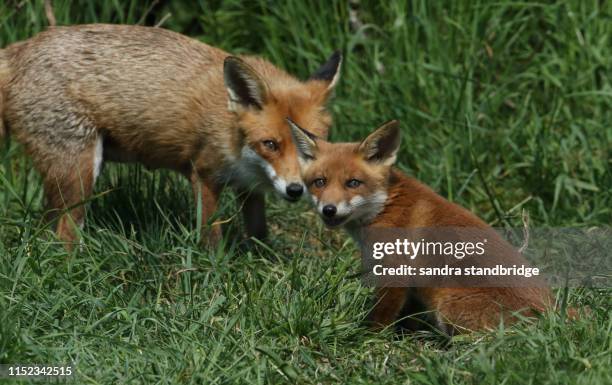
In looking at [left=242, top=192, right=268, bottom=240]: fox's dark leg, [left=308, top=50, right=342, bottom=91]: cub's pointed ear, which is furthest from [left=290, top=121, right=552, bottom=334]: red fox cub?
[left=308, top=50, right=342, bottom=91]: cub's pointed ear

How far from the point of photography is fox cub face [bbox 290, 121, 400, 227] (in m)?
5.49

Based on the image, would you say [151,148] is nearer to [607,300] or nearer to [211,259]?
[211,259]

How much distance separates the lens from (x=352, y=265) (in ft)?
19.9

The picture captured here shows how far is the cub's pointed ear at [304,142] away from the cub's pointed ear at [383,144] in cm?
34

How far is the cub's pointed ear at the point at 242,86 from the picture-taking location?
6719 mm

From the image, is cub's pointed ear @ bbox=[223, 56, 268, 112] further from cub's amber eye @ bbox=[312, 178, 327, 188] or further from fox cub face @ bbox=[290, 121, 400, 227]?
cub's amber eye @ bbox=[312, 178, 327, 188]

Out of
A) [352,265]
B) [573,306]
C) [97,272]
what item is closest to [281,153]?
[352,265]

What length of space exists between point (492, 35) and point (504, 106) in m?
0.62

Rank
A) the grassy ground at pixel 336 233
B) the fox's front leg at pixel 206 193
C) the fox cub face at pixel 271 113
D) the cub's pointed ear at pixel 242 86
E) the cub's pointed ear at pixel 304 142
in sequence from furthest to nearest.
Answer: the fox's front leg at pixel 206 193, the cub's pointed ear at pixel 242 86, the fox cub face at pixel 271 113, the cub's pointed ear at pixel 304 142, the grassy ground at pixel 336 233

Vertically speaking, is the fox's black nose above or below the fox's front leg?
above

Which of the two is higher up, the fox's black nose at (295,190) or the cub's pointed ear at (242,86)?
the cub's pointed ear at (242,86)

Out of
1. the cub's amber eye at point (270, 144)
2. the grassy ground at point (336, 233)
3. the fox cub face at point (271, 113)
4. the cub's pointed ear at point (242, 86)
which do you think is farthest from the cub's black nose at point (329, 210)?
the cub's pointed ear at point (242, 86)

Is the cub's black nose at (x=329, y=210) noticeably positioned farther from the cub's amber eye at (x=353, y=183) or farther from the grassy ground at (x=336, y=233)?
the grassy ground at (x=336, y=233)

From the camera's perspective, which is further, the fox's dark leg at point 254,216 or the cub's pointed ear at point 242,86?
the fox's dark leg at point 254,216
